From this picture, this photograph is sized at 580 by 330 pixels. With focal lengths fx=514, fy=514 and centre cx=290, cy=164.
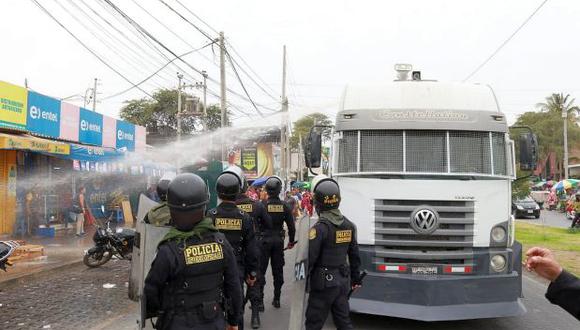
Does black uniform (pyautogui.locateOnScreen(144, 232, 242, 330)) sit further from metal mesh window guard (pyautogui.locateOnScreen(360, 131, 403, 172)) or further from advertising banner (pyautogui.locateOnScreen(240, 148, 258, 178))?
advertising banner (pyautogui.locateOnScreen(240, 148, 258, 178))

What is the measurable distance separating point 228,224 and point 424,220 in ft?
7.30

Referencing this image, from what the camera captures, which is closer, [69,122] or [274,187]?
[274,187]

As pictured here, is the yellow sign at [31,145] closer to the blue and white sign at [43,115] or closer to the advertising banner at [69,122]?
the blue and white sign at [43,115]

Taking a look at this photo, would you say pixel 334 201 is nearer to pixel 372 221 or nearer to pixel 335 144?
pixel 372 221

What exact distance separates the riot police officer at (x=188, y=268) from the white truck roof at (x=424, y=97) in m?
3.85

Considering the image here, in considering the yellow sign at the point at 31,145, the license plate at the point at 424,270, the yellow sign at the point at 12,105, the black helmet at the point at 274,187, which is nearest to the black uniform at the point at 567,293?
the license plate at the point at 424,270

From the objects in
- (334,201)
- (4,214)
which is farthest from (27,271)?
(334,201)

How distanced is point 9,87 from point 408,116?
1147 cm

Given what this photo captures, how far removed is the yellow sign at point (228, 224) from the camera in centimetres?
564

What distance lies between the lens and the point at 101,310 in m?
7.39

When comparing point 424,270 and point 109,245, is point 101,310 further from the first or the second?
point 424,270

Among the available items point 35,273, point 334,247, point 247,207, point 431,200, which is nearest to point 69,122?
point 35,273

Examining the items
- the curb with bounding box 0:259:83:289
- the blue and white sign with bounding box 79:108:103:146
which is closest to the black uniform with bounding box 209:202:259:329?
the curb with bounding box 0:259:83:289

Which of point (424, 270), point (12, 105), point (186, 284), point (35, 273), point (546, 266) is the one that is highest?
point (12, 105)
